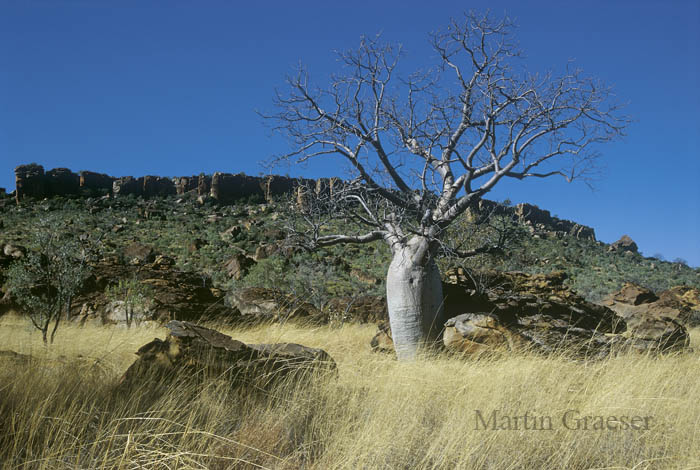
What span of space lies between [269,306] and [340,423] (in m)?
7.57

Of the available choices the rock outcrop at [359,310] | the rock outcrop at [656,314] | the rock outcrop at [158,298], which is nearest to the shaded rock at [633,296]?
the rock outcrop at [656,314]

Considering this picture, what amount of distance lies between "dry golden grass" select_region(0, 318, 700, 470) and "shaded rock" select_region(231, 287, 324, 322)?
5105mm

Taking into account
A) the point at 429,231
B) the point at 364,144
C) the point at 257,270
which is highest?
the point at 364,144

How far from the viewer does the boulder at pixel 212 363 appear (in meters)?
3.54

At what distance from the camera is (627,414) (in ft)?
11.3

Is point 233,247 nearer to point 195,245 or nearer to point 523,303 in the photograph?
point 195,245

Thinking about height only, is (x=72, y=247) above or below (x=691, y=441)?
above

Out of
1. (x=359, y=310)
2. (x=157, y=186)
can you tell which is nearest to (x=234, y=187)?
(x=157, y=186)

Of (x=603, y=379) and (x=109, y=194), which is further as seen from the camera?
(x=109, y=194)

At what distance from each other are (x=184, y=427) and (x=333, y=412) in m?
0.99

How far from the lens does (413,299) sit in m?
6.31

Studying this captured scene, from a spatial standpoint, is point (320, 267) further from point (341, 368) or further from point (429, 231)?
point (341, 368)

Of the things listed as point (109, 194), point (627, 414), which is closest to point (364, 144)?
point (627, 414)

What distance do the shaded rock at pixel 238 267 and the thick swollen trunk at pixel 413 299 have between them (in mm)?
14248
